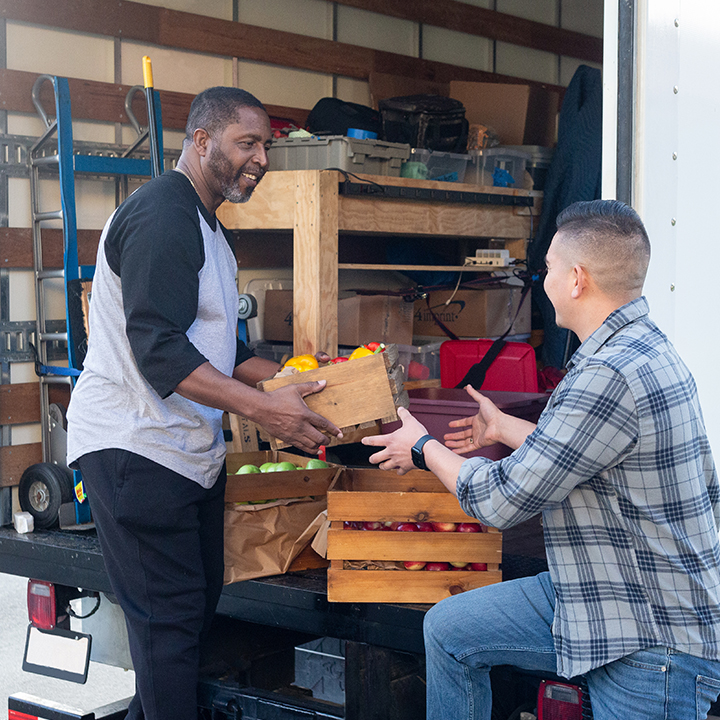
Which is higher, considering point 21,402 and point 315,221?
point 315,221

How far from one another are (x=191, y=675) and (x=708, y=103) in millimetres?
1918

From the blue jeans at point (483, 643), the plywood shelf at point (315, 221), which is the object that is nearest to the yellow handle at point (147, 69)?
the plywood shelf at point (315, 221)

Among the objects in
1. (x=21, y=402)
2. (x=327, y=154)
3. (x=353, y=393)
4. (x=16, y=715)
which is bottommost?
(x=16, y=715)

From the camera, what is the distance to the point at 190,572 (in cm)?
246

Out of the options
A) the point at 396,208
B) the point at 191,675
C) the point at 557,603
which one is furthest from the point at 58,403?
the point at 557,603

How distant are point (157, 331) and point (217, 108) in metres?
0.65

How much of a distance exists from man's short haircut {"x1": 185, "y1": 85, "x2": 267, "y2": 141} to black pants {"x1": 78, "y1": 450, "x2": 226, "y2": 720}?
87 centimetres

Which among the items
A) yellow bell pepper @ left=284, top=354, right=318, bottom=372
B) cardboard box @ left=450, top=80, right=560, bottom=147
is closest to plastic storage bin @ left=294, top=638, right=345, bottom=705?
yellow bell pepper @ left=284, top=354, right=318, bottom=372

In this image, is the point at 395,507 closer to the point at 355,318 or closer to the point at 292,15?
the point at 355,318

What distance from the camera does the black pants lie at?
7.75 ft

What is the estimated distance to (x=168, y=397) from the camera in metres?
2.44

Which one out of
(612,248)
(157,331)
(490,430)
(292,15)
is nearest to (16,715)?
(157,331)

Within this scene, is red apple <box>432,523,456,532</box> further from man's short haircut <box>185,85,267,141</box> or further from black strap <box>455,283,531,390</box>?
black strap <box>455,283,531,390</box>

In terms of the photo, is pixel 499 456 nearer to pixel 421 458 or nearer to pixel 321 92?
pixel 421 458
